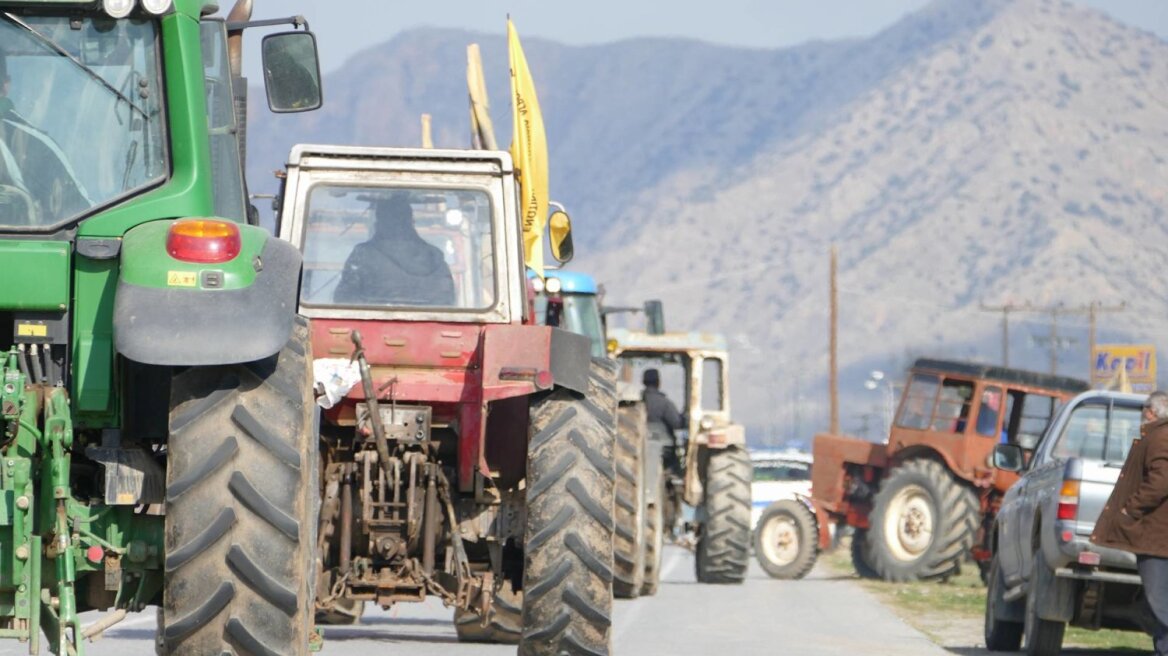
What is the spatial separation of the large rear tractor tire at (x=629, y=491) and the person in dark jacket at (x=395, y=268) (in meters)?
4.04

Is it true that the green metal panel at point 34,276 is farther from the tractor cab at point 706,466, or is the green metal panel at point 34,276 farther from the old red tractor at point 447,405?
the tractor cab at point 706,466

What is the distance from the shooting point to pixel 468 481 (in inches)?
498

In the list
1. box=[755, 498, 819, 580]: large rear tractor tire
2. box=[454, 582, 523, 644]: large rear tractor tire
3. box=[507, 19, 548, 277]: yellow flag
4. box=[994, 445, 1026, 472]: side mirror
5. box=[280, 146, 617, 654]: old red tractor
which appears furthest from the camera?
box=[755, 498, 819, 580]: large rear tractor tire

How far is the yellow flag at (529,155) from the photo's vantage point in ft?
52.5

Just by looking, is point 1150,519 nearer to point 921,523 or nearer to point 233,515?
point 233,515

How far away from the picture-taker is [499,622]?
15.0m

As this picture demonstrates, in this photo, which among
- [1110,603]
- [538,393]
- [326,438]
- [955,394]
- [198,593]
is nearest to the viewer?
[198,593]

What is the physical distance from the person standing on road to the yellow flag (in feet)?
14.5

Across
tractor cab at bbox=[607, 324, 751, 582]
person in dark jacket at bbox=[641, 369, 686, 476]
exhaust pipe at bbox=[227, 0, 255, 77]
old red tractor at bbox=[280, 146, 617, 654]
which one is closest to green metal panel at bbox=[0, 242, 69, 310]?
exhaust pipe at bbox=[227, 0, 255, 77]

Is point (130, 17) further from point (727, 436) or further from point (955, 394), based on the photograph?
point (955, 394)

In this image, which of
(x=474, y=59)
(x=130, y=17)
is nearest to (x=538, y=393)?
(x=130, y=17)

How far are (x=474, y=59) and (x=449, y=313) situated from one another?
558 centimetres

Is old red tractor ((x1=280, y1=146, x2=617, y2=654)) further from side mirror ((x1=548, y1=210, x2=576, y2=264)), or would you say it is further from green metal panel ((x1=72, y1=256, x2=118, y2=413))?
green metal panel ((x1=72, y1=256, x2=118, y2=413))

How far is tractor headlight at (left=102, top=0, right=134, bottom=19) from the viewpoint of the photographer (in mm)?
8359
